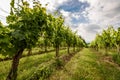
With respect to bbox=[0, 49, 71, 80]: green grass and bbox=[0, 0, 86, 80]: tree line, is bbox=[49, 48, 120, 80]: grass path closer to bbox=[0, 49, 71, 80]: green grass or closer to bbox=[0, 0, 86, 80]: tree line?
bbox=[0, 49, 71, 80]: green grass

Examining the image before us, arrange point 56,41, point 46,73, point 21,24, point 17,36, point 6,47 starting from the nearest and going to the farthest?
point 6,47 < point 17,36 < point 21,24 < point 46,73 < point 56,41

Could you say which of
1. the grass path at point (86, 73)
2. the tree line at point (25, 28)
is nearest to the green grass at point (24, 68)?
the grass path at point (86, 73)

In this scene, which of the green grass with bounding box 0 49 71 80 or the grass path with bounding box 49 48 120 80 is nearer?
the grass path with bounding box 49 48 120 80

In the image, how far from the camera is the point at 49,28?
1427 cm

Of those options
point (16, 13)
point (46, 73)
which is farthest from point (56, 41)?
point (16, 13)

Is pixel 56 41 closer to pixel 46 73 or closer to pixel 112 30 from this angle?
pixel 46 73

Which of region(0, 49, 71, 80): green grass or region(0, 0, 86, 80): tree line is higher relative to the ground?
region(0, 0, 86, 80): tree line

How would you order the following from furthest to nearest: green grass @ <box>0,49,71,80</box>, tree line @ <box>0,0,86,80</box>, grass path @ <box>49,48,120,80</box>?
green grass @ <box>0,49,71,80</box>, grass path @ <box>49,48,120,80</box>, tree line @ <box>0,0,86,80</box>

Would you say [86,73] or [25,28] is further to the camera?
[86,73]

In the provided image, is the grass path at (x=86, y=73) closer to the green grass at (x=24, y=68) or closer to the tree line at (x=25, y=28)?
the green grass at (x=24, y=68)

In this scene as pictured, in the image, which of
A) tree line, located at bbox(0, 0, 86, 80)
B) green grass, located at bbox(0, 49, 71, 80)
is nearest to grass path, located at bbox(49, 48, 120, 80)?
green grass, located at bbox(0, 49, 71, 80)

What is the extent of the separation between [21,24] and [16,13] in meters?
1.50

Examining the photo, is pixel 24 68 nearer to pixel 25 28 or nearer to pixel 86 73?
pixel 86 73

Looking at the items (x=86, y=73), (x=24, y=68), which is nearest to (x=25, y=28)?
(x=86, y=73)
